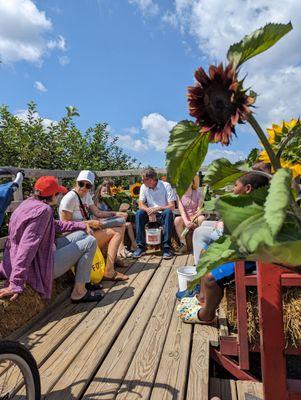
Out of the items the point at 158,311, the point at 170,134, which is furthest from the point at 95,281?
the point at 170,134

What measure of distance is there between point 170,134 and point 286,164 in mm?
637

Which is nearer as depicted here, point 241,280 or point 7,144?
point 241,280

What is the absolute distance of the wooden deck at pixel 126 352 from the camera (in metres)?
1.98

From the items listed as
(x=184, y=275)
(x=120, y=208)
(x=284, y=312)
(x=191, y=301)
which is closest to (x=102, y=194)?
(x=120, y=208)

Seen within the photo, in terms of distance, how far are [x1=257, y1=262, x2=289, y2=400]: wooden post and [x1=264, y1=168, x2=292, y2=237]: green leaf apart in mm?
1043

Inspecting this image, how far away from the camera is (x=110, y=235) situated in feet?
14.0

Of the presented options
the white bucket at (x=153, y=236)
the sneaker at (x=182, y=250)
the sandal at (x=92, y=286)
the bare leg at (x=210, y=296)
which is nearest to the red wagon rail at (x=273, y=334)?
the bare leg at (x=210, y=296)

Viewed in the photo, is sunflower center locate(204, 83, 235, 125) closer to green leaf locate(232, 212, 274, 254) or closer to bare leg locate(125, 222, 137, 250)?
green leaf locate(232, 212, 274, 254)

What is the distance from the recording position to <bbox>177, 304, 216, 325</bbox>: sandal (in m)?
2.71

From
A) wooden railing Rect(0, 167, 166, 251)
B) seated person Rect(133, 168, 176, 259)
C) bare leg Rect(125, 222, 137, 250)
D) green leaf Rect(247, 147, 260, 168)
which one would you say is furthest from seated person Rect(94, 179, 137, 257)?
green leaf Rect(247, 147, 260, 168)

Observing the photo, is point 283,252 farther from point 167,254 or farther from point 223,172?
point 167,254

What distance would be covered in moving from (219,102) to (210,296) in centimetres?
225

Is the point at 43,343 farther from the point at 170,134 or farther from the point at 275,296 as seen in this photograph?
the point at 170,134

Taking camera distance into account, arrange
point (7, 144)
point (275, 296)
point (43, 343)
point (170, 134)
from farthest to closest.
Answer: point (7, 144)
point (43, 343)
point (275, 296)
point (170, 134)
